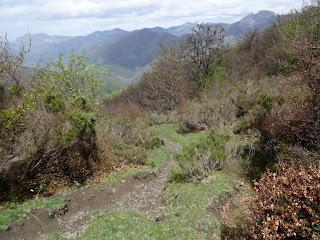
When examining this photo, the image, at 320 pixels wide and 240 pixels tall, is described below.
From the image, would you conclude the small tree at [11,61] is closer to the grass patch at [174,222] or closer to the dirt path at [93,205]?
the dirt path at [93,205]

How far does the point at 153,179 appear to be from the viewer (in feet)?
64.9

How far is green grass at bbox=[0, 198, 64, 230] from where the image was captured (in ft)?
42.4

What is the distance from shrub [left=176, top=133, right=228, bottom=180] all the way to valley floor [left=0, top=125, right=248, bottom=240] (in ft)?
1.71

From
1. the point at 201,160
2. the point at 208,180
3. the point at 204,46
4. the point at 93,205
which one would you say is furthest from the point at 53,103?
the point at 204,46

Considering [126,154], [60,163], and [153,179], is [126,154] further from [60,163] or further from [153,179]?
[60,163]

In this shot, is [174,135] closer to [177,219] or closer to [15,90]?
[15,90]

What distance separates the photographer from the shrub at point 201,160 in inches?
685

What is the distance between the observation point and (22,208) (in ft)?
45.6

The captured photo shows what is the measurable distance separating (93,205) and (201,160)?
5.08 meters

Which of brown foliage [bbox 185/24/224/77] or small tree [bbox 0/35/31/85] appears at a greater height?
small tree [bbox 0/35/31/85]

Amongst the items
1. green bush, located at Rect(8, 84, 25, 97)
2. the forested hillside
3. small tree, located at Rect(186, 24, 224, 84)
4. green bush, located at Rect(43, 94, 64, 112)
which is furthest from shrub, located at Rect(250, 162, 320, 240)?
small tree, located at Rect(186, 24, 224, 84)

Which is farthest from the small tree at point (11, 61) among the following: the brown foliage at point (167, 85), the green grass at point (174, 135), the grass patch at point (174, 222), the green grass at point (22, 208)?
the brown foliage at point (167, 85)

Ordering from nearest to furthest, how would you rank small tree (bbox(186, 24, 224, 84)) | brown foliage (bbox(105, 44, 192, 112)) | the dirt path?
the dirt path < brown foliage (bbox(105, 44, 192, 112)) < small tree (bbox(186, 24, 224, 84))

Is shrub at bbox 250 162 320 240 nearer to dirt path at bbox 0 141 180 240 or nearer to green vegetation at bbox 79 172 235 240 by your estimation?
green vegetation at bbox 79 172 235 240
